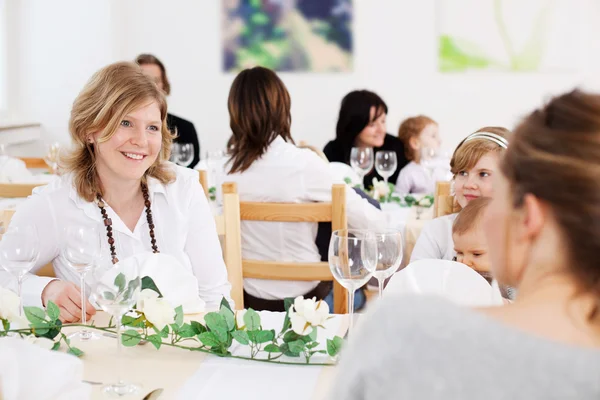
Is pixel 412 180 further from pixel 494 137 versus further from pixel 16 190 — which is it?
pixel 16 190

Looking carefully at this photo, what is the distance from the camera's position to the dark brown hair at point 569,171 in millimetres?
720

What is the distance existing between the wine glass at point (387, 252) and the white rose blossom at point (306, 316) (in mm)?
186

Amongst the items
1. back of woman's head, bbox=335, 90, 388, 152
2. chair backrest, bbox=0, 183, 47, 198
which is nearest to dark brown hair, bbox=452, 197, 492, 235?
chair backrest, bbox=0, 183, 47, 198

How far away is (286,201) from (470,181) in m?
0.91

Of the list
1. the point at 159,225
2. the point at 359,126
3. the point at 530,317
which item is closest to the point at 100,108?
the point at 159,225

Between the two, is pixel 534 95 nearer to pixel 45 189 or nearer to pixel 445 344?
pixel 45 189

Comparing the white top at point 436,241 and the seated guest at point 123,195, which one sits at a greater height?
the seated guest at point 123,195

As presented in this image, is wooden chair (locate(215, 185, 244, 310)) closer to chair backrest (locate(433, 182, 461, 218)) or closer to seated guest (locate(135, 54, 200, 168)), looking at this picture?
chair backrest (locate(433, 182, 461, 218))

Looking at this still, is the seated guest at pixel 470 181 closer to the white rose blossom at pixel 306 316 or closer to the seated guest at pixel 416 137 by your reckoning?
the white rose blossom at pixel 306 316

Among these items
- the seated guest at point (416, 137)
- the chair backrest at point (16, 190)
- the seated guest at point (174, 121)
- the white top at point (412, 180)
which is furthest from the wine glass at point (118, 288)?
the seated guest at point (174, 121)

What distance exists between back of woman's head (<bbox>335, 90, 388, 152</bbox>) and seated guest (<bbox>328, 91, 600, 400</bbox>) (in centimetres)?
432

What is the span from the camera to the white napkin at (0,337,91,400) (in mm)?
1023

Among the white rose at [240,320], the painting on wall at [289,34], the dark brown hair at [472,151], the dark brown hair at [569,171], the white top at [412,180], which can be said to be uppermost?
the painting on wall at [289,34]

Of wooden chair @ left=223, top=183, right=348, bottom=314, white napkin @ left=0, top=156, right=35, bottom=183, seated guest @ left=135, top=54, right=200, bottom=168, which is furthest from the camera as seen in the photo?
seated guest @ left=135, top=54, right=200, bottom=168
